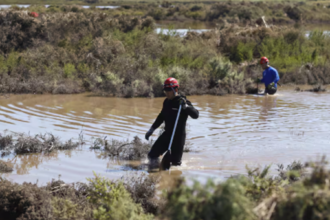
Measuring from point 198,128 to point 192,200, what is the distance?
867 cm

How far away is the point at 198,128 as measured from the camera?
41.0 ft

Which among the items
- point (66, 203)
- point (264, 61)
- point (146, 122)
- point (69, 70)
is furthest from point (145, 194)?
point (69, 70)

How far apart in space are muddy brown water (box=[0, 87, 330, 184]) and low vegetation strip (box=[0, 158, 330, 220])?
75.9 inches

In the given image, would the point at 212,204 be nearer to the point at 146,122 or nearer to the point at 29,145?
the point at 29,145

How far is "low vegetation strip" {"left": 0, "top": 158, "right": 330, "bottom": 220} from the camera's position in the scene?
3797 millimetres

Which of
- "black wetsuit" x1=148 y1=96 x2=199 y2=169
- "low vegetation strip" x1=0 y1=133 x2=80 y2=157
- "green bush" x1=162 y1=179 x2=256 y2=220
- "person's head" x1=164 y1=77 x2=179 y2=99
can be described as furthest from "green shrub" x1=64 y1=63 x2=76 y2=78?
"green bush" x1=162 y1=179 x2=256 y2=220

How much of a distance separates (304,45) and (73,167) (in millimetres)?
19344

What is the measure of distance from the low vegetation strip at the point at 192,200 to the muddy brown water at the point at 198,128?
193 cm

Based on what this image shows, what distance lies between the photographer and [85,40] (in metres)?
22.0

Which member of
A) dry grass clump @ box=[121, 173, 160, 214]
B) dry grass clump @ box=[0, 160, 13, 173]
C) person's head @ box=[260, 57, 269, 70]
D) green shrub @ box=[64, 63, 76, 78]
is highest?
person's head @ box=[260, 57, 269, 70]

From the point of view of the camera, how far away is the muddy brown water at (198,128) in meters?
8.88

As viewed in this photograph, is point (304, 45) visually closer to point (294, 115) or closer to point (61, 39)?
point (294, 115)

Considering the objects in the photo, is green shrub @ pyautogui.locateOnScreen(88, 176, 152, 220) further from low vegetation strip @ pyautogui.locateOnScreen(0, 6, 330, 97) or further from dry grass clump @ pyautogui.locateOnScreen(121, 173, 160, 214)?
A: low vegetation strip @ pyautogui.locateOnScreen(0, 6, 330, 97)

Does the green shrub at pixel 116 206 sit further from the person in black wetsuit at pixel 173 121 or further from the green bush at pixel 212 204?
the person in black wetsuit at pixel 173 121
